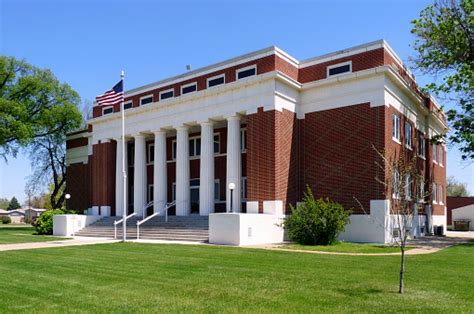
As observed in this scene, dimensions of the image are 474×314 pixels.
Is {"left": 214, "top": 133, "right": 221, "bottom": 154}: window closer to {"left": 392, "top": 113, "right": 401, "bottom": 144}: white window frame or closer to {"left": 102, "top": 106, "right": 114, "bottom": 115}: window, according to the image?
{"left": 102, "top": 106, "right": 114, "bottom": 115}: window

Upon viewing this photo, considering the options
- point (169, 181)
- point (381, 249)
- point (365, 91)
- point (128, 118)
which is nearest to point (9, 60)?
point (128, 118)

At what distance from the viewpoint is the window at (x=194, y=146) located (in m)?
32.1

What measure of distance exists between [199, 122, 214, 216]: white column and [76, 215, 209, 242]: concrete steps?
2.74 ft

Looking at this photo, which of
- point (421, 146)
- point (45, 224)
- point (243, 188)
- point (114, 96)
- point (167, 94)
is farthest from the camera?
point (167, 94)

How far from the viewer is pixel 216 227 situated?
22219mm

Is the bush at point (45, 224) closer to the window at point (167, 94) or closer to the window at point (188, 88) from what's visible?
the window at point (167, 94)

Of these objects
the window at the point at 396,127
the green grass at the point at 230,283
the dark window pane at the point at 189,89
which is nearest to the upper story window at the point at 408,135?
the window at the point at 396,127

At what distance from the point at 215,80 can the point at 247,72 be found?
2747 mm

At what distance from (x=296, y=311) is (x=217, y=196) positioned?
2250cm

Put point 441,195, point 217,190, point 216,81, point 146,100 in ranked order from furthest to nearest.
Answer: point 441,195, point 146,100, point 217,190, point 216,81

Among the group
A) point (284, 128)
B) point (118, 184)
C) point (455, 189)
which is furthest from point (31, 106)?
point (455, 189)

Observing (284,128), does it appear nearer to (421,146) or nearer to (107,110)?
(421,146)

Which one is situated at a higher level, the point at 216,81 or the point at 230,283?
the point at 216,81

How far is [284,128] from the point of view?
2511 cm
